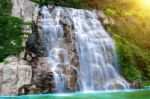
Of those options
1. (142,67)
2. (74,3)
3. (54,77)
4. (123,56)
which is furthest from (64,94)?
(74,3)

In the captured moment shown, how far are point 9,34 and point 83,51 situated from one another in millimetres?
4619

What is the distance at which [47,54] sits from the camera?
848 inches

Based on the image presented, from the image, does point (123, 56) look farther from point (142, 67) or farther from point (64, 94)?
point (64, 94)

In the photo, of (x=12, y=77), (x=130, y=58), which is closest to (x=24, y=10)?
(x=12, y=77)

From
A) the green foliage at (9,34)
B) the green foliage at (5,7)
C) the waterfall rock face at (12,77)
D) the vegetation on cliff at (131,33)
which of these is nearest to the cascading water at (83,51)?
the vegetation on cliff at (131,33)

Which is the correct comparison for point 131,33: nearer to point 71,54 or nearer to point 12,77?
point 71,54

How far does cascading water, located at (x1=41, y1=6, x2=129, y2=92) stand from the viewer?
21219 millimetres

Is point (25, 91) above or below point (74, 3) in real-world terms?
below

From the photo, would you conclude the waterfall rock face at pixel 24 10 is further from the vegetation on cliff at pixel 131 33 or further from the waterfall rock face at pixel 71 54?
the vegetation on cliff at pixel 131 33

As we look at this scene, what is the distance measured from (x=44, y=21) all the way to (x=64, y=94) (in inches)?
224

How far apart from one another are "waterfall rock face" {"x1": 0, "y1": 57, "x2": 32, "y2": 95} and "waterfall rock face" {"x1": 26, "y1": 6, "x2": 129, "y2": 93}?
0.66 meters

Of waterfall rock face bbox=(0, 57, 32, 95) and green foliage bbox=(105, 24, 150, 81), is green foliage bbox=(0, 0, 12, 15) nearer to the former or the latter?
waterfall rock face bbox=(0, 57, 32, 95)

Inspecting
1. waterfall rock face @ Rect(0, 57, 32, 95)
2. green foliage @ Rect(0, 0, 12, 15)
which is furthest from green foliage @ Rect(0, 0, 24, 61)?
waterfall rock face @ Rect(0, 57, 32, 95)

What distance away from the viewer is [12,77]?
61.9 ft
